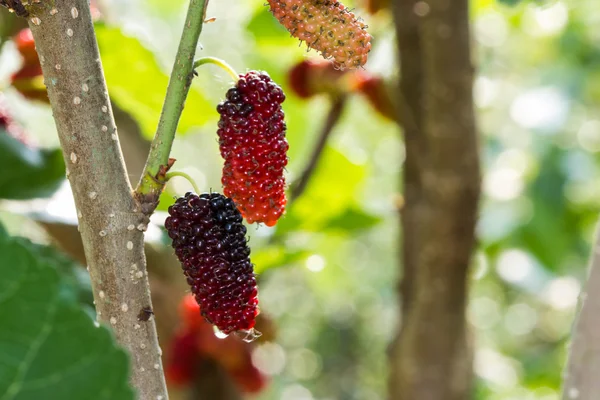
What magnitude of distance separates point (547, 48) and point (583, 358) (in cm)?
210

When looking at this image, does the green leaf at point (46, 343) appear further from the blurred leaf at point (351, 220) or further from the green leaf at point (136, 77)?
the blurred leaf at point (351, 220)

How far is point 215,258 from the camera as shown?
0.38 metres

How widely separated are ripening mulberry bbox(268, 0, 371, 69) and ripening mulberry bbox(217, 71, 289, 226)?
0.04 m

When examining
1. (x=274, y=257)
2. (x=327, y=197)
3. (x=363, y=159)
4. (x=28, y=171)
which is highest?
(x=363, y=159)

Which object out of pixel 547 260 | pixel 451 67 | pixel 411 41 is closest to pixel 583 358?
pixel 451 67

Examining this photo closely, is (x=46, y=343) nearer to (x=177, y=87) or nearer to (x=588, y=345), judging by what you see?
(x=177, y=87)

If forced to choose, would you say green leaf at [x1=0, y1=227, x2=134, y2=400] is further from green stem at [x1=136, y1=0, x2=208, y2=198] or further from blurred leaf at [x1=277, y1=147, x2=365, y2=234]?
blurred leaf at [x1=277, y1=147, x2=365, y2=234]

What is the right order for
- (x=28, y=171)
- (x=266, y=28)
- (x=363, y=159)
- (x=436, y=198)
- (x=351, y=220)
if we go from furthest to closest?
(x=363, y=159) → (x=266, y=28) → (x=351, y=220) → (x=436, y=198) → (x=28, y=171)

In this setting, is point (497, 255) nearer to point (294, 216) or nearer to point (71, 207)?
point (294, 216)

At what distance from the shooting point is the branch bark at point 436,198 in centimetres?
88

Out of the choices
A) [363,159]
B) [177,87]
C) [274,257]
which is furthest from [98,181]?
[363,159]

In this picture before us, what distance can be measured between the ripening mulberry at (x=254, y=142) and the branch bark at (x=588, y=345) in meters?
0.20

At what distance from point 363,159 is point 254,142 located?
101 cm

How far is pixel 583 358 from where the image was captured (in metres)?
0.46
